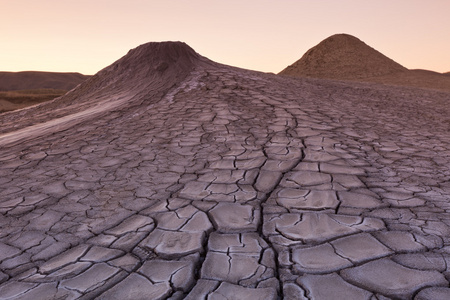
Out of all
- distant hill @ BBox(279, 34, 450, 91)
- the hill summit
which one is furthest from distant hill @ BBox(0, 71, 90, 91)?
distant hill @ BBox(279, 34, 450, 91)

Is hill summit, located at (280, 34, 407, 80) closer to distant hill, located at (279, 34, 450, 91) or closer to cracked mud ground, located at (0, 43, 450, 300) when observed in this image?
distant hill, located at (279, 34, 450, 91)

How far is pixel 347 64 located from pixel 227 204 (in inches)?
647

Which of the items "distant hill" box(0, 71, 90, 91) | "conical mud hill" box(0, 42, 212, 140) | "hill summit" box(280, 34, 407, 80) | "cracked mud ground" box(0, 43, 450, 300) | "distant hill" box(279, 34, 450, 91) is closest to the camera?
"cracked mud ground" box(0, 43, 450, 300)

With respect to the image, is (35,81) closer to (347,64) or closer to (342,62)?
(342,62)

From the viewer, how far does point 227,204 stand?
2041mm

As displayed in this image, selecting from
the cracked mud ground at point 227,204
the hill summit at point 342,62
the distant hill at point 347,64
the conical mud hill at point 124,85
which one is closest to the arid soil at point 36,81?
the hill summit at point 342,62

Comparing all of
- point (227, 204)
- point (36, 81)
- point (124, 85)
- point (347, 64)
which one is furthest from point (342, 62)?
point (36, 81)

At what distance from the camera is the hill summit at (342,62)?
51.9 ft

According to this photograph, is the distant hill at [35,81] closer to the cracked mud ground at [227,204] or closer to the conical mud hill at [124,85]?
the conical mud hill at [124,85]

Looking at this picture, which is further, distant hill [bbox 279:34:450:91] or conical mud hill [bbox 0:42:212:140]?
distant hill [bbox 279:34:450:91]

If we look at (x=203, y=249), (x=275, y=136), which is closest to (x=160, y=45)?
(x=275, y=136)

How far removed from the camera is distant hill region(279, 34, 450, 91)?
15.3 meters

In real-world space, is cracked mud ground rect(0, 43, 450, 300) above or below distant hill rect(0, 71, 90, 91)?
below

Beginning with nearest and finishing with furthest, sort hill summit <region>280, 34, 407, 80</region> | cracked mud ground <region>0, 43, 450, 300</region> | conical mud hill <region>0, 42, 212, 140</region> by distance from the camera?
cracked mud ground <region>0, 43, 450, 300</region>, conical mud hill <region>0, 42, 212, 140</region>, hill summit <region>280, 34, 407, 80</region>
